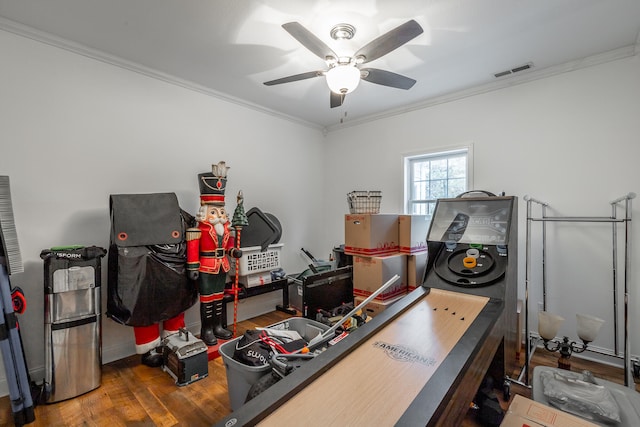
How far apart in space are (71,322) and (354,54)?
2.72 metres

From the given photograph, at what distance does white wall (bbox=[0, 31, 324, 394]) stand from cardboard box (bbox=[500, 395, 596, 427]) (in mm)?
2823

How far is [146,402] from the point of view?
2.01m

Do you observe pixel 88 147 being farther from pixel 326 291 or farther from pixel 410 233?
pixel 410 233

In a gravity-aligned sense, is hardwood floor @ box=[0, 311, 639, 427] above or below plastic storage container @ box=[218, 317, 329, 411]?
below

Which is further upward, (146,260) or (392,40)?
(392,40)

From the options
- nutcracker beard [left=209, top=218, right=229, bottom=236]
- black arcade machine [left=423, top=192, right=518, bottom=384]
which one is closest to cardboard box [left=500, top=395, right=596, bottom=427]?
black arcade machine [left=423, top=192, right=518, bottom=384]

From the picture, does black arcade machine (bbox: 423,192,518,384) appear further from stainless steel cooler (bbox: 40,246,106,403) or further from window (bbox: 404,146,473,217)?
stainless steel cooler (bbox: 40,246,106,403)

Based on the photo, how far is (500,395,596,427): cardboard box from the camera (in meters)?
1.34

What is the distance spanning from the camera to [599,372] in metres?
2.38

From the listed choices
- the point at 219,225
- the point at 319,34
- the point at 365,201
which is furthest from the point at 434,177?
the point at 219,225

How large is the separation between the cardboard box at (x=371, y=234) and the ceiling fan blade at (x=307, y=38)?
163cm

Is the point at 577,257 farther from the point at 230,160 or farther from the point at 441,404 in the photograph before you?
the point at 230,160

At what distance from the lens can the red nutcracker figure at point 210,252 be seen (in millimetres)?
2621

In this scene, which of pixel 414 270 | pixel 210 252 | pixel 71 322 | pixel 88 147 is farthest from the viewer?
pixel 414 270
